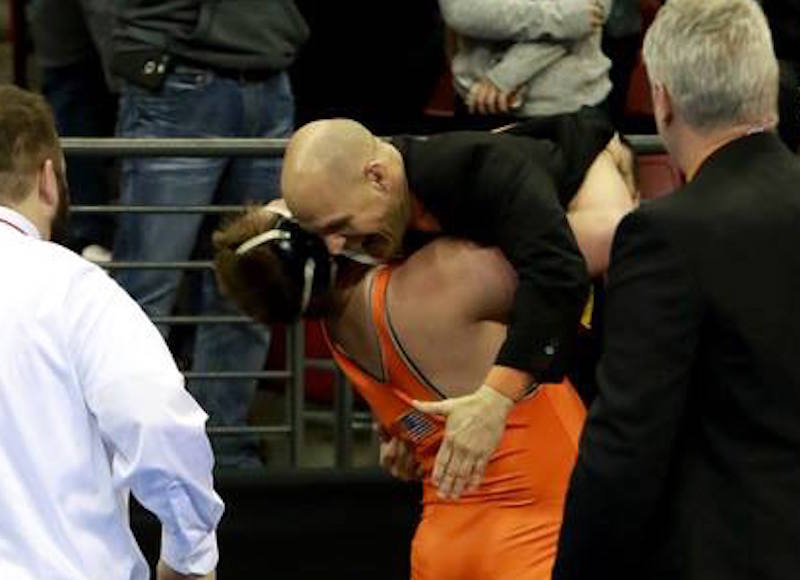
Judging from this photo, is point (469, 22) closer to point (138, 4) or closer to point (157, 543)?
point (138, 4)

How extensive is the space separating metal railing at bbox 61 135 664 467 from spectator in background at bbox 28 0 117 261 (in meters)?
0.51

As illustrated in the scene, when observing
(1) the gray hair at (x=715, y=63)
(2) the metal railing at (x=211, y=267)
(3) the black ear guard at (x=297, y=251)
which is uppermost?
(1) the gray hair at (x=715, y=63)

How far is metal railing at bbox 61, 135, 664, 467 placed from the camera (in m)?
6.30

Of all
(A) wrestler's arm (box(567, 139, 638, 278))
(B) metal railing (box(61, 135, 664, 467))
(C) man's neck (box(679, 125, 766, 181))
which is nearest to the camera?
(C) man's neck (box(679, 125, 766, 181))

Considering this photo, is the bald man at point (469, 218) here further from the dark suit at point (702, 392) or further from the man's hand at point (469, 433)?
the dark suit at point (702, 392)

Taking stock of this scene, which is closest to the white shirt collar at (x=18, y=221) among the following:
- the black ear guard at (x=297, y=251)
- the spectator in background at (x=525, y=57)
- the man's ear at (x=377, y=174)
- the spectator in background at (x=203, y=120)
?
the black ear guard at (x=297, y=251)

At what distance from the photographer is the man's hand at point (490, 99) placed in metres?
6.72

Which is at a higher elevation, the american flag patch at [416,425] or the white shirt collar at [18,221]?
the white shirt collar at [18,221]

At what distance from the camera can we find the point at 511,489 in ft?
16.6

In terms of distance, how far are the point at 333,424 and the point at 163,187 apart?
2.86ft

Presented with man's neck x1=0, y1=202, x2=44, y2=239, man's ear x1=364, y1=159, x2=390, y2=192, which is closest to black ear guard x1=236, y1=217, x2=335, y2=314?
man's ear x1=364, y1=159, x2=390, y2=192

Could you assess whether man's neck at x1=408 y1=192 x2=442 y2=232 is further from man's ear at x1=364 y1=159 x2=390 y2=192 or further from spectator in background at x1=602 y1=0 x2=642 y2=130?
spectator in background at x1=602 y1=0 x2=642 y2=130

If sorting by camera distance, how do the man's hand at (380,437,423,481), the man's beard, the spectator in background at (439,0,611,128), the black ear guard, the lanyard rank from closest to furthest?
the lanyard < the man's beard < the black ear guard < the man's hand at (380,437,423,481) < the spectator in background at (439,0,611,128)

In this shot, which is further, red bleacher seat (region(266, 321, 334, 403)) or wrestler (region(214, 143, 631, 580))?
red bleacher seat (region(266, 321, 334, 403))
